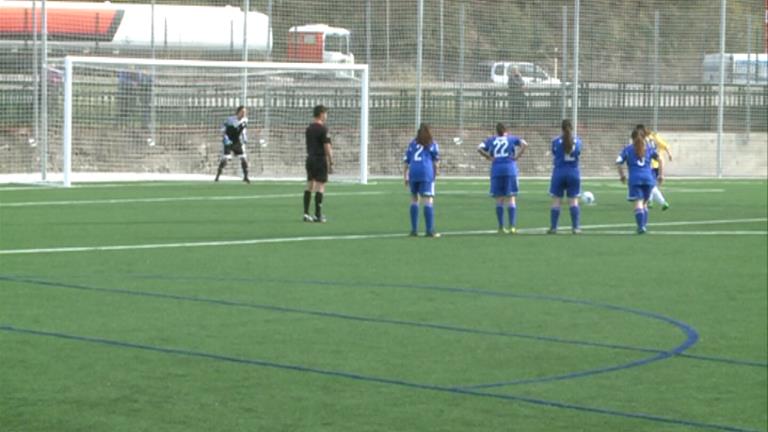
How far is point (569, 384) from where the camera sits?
1191cm

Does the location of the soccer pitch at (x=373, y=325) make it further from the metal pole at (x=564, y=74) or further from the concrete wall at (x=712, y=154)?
the concrete wall at (x=712, y=154)

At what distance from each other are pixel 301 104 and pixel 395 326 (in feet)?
81.7

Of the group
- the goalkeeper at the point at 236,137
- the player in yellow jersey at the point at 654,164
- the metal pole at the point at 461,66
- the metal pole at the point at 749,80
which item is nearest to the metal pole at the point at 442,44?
the metal pole at the point at 461,66

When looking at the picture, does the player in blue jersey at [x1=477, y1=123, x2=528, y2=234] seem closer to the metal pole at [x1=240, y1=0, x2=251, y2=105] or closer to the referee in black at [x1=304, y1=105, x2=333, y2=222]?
the referee in black at [x1=304, y1=105, x2=333, y2=222]

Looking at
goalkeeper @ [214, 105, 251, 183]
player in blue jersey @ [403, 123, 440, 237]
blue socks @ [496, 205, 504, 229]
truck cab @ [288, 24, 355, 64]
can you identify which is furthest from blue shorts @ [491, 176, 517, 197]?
truck cab @ [288, 24, 355, 64]

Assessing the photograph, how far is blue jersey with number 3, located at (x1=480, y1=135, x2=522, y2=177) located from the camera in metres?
24.3

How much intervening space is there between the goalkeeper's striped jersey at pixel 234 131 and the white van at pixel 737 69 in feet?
47.4

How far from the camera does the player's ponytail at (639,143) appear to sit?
24.6 meters

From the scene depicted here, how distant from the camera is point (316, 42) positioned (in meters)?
40.7

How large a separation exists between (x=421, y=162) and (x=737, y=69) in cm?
2371

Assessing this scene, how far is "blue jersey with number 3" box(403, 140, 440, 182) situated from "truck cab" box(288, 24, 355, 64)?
17.4 metres

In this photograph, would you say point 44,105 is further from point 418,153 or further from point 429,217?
point 429,217

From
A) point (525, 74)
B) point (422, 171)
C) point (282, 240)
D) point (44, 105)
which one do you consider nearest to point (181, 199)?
point (44, 105)

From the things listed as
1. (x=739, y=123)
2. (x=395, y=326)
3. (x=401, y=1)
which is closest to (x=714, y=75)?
(x=739, y=123)
